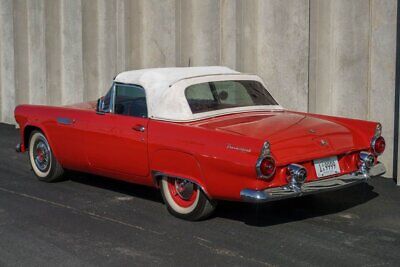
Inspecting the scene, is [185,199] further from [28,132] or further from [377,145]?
[28,132]

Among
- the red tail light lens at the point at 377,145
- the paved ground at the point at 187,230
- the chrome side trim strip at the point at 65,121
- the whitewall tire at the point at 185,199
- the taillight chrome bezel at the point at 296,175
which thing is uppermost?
the chrome side trim strip at the point at 65,121

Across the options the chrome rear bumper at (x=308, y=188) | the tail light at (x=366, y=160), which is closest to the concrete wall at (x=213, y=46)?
the tail light at (x=366, y=160)

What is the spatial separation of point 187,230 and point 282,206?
118 centimetres

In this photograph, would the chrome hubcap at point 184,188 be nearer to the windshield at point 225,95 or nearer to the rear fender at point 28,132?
the windshield at point 225,95

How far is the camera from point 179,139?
5812mm

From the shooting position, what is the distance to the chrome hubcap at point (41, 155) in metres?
7.68

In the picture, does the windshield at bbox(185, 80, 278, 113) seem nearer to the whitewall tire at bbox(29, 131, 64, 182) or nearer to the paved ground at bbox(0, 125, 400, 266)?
the paved ground at bbox(0, 125, 400, 266)

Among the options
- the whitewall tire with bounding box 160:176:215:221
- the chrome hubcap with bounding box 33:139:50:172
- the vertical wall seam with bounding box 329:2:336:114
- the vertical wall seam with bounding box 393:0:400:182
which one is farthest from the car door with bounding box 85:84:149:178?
the vertical wall seam with bounding box 393:0:400:182

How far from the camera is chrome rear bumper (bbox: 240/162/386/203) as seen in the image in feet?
17.3

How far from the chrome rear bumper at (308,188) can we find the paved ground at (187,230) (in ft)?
1.17

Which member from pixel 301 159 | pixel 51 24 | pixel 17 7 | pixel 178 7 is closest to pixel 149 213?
pixel 301 159

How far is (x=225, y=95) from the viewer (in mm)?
6609

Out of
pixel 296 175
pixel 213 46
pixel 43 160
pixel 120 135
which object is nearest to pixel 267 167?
pixel 296 175

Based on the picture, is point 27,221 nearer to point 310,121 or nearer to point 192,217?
point 192,217
